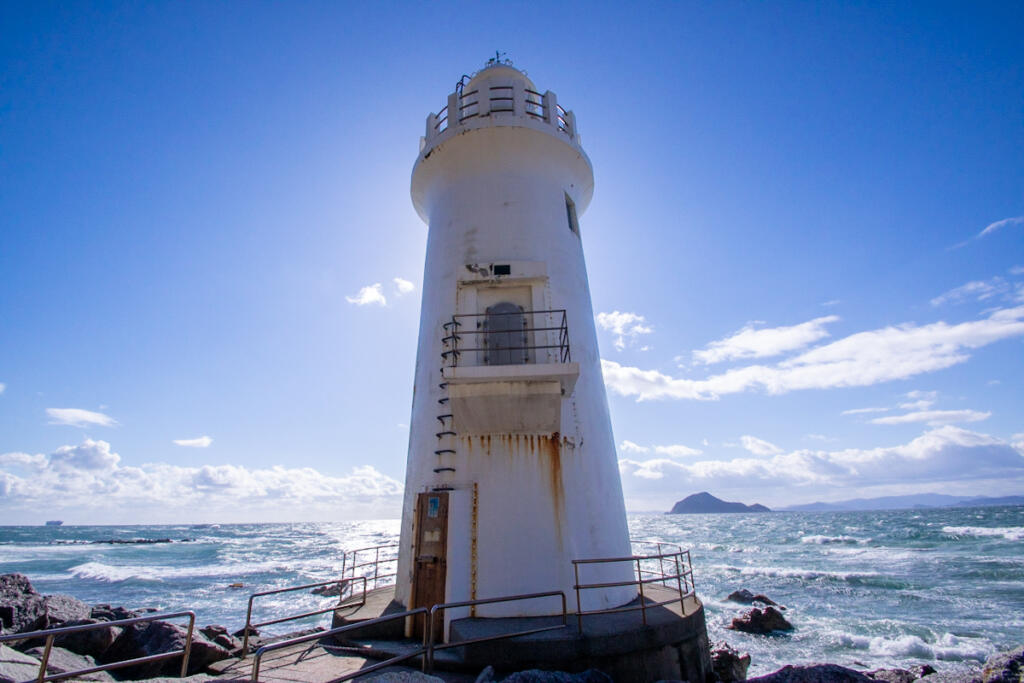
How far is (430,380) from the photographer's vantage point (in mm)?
7934

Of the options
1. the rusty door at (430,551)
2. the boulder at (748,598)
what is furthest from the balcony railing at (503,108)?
the boulder at (748,598)

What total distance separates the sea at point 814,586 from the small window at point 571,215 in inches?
339

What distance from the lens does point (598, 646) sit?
18.2ft

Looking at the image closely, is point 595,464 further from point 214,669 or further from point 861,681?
point 214,669

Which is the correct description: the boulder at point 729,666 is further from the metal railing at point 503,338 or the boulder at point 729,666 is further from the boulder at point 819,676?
the metal railing at point 503,338

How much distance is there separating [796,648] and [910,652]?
2.81 m

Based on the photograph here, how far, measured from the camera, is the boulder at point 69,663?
6.65m

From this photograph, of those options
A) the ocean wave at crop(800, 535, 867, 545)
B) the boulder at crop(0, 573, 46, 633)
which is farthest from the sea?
A: the boulder at crop(0, 573, 46, 633)

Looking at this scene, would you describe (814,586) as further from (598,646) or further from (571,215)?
(598,646)

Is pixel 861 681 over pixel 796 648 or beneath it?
over

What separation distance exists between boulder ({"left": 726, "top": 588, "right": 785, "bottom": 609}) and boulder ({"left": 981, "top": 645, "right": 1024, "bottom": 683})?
16879 millimetres

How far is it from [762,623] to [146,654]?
16.5 m

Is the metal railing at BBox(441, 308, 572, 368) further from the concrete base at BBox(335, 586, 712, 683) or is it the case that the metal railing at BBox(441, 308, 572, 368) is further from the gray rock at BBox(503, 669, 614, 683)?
the gray rock at BBox(503, 669, 614, 683)

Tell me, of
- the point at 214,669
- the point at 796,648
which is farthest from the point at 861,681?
the point at 796,648
